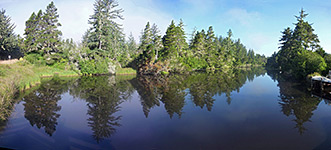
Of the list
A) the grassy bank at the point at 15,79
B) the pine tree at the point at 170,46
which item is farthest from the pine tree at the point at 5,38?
the pine tree at the point at 170,46

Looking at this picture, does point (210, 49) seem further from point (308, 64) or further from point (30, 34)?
point (30, 34)

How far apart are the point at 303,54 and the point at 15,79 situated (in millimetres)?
34499

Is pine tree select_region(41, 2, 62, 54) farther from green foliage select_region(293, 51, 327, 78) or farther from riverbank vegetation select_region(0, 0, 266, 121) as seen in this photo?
green foliage select_region(293, 51, 327, 78)

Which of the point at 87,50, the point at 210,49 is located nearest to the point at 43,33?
the point at 87,50

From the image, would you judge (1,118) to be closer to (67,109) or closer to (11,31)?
(67,109)

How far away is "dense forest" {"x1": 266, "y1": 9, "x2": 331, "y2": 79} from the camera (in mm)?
22531

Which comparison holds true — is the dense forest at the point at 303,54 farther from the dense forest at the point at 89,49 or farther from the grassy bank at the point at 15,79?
the grassy bank at the point at 15,79

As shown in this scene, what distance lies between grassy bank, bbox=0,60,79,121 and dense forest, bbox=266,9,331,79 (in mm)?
30185

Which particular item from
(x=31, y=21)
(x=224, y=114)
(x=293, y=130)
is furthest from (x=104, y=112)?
(x=31, y=21)

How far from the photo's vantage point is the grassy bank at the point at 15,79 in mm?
10016

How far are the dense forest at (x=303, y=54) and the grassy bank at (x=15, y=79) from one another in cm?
3018

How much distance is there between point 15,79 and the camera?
14.8 meters

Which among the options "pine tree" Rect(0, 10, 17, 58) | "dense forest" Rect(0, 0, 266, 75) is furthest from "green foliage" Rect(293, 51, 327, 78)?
"pine tree" Rect(0, 10, 17, 58)

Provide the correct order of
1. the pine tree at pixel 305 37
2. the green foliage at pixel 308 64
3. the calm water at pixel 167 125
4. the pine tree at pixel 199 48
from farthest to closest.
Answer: the pine tree at pixel 199 48 → the pine tree at pixel 305 37 → the green foliage at pixel 308 64 → the calm water at pixel 167 125
